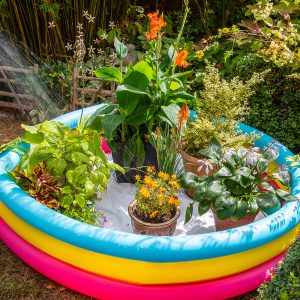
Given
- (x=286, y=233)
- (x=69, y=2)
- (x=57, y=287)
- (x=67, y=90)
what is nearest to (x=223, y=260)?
(x=286, y=233)

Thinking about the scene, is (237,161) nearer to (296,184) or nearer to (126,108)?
(296,184)

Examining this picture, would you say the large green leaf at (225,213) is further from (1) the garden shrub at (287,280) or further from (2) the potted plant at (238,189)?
(1) the garden shrub at (287,280)

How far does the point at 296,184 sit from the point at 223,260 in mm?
762

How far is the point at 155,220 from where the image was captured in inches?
109

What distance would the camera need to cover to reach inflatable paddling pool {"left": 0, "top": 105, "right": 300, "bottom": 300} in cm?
235

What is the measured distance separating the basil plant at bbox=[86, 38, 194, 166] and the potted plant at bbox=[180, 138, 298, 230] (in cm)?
51

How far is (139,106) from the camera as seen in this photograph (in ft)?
10.5

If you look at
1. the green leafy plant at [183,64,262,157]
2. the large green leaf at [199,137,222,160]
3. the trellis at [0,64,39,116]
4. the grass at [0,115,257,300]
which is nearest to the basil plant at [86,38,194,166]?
the green leafy plant at [183,64,262,157]

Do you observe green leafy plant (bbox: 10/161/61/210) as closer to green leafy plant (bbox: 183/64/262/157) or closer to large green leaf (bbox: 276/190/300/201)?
green leafy plant (bbox: 183/64/262/157)

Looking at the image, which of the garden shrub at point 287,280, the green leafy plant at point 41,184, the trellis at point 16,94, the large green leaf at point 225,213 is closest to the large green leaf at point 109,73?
the green leafy plant at point 41,184

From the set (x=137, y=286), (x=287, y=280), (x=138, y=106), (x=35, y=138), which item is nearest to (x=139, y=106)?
(x=138, y=106)

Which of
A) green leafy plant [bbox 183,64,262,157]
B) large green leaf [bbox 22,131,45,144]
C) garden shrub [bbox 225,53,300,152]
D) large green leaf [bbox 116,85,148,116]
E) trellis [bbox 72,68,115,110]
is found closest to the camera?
large green leaf [bbox 22,131,45,144]

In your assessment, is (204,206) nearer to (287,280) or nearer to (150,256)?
(150,256)

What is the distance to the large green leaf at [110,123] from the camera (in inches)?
119
